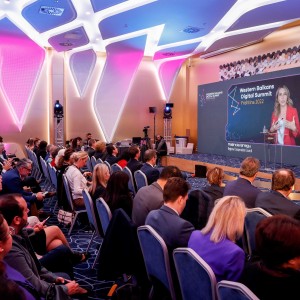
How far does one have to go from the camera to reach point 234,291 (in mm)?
1490

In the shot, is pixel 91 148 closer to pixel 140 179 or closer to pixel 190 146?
pixel 140 179

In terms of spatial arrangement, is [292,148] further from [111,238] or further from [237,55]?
[111,238]

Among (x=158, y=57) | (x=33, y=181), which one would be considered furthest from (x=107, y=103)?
(x=33, y=181)

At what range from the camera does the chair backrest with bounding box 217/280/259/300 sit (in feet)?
4.70

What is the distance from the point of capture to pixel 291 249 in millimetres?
1622

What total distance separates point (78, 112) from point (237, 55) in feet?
22.9

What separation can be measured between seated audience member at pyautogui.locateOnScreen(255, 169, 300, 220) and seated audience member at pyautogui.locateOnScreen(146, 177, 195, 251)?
83 cm

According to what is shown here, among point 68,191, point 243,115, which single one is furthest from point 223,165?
point 68,191

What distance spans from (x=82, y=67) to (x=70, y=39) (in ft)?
10.8

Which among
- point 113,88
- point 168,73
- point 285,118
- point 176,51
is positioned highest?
point 176,51

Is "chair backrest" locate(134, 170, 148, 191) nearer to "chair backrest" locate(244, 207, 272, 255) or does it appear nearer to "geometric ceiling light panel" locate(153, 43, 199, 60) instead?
"chair backrest" locate(244, 207, 272, 255)

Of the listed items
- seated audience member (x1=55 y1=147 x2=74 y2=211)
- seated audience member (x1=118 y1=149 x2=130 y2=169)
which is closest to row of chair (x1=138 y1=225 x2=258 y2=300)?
seated audience member (x1=55 y1=147 x2=74 y2=211)

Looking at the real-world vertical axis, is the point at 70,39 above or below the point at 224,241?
above

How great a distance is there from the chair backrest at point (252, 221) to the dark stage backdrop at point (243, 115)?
8805mm
